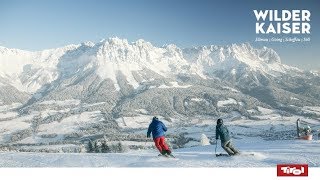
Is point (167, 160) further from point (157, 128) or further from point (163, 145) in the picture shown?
point (157, 128)

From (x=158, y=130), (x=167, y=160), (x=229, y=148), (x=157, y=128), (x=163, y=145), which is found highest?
(x=157, y=128)

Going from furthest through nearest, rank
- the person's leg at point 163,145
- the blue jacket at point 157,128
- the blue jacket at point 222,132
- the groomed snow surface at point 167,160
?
the person's leg at point 163,145
the blue jacket at point 157,128
the blue jacket at point 222,132
the groomed snow surface at point 167,160

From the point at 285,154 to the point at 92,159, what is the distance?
33.5ft

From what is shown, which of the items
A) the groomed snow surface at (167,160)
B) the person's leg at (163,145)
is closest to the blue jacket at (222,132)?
the groomed snow surface at (167,160)

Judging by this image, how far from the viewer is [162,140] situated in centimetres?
2433

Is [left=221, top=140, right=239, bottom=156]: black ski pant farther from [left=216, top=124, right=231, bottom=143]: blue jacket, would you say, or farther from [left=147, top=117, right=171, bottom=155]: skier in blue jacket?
[left=147, top=117, right=171, bottom=155]: skier in blue jacket
